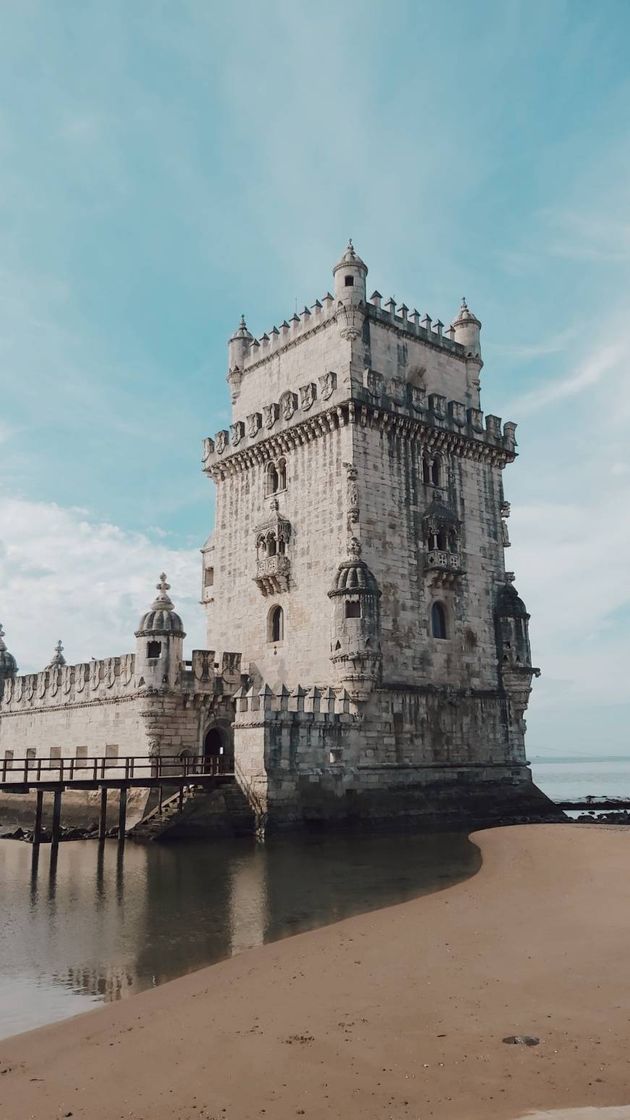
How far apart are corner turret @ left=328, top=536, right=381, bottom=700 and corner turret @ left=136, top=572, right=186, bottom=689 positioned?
21.7 feet

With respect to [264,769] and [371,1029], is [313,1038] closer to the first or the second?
[371,1029]

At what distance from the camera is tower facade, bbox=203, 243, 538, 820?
31.1 m

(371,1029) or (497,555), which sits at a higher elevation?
(497,555)

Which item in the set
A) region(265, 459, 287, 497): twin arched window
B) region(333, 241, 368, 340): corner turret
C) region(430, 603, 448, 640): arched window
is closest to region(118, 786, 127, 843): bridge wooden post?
region(430, 603, 448, 640): arched window

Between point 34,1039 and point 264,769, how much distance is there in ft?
59.6

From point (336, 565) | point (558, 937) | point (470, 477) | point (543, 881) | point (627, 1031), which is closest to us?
point (627, 1031)

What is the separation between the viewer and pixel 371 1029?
387 inches

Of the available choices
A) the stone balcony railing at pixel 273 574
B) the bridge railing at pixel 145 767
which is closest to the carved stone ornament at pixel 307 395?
the stone balcony railing at pixel 273 574

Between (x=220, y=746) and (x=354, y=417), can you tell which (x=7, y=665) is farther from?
(x=354, y=417)

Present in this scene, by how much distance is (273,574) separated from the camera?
35.5 meters

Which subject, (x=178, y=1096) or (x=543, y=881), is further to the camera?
(x=543, y=881)

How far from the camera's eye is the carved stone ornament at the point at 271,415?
124 ft

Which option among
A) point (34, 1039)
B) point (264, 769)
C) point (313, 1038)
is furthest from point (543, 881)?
point (34, 1039)

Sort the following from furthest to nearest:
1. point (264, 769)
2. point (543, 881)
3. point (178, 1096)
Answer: point (264, 769) → point (543, 881) → point (178, 1096)
